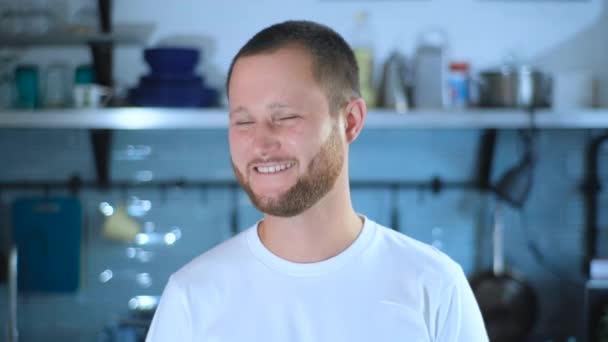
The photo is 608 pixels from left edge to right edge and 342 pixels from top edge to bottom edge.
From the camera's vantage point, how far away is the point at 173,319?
3.35 ft

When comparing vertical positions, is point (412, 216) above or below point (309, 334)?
below

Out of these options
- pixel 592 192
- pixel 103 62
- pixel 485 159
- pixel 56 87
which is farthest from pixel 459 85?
pixel 56 87

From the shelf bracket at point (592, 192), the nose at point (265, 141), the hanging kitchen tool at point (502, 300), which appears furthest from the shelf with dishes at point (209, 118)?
the nose at point (265, 141)

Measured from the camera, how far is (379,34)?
8.35 ft

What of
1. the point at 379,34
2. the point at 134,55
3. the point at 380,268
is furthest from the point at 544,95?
the point at 380,268

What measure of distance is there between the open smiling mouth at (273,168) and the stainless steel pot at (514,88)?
146 cm

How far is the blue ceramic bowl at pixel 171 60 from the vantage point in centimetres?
234

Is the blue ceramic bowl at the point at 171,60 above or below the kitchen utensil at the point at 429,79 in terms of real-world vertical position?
above

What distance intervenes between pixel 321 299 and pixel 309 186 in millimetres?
126

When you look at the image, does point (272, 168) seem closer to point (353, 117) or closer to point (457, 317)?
point (353, 117)

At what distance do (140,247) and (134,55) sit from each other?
53cm

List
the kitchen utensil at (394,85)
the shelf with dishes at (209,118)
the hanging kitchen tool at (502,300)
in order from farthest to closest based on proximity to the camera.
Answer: the hanging kitchen tool at (502,300) → the kitchen utensil at (394,85) → the shelf with dishes at (209,118)

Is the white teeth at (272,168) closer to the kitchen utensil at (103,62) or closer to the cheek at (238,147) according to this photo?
the cheek at (238,147)

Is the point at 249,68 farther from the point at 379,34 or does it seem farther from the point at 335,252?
the point at 379,34
